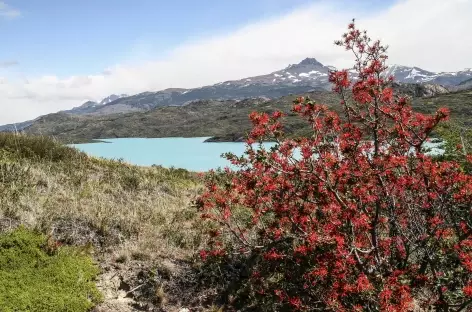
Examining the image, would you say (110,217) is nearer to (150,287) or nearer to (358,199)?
(150,287)

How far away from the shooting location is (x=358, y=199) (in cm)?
588

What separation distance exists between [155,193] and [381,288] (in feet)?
27.0

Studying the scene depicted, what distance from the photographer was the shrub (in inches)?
216

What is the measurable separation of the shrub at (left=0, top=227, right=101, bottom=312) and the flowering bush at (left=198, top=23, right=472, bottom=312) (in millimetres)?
2125

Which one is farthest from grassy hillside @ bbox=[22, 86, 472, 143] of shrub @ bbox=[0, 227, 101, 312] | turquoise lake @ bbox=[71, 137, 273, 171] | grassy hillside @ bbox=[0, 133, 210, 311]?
shrub @ bbox=[0, 227, 101, 312]

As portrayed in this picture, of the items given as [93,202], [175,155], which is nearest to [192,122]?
[175,155]

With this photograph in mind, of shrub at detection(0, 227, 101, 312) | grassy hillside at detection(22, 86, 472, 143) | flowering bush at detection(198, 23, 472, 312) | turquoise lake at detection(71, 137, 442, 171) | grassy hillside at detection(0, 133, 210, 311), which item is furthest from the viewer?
grassy hillside at detection(22, 86, 472, 143)

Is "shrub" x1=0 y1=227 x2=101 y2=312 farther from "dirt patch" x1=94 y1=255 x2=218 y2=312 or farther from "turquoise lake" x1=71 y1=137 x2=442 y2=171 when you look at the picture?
"turquoise lake" x1=71 y1=137 x2=442 y2=171

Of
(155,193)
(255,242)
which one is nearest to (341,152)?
(255,242)

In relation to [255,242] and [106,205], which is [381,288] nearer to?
[255,242]

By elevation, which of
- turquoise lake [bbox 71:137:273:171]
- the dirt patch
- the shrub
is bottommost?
turquoise lake [bbox 71:137:273:171]

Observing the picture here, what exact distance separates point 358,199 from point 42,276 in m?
4.79

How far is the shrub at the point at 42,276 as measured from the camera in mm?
5480

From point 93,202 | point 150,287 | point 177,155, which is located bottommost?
point 177,155
